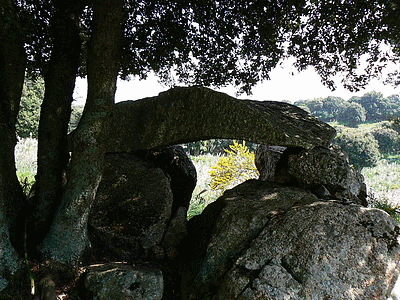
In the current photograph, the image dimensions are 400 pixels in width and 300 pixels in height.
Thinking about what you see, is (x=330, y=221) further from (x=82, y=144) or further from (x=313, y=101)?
(x=313, y=101)

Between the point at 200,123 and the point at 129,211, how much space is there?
1.41 meters

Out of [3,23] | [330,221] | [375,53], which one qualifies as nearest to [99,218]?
[3,23]

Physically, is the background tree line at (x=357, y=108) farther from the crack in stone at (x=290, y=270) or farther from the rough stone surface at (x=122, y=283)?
the rough stone surface at (x=122, y=283)

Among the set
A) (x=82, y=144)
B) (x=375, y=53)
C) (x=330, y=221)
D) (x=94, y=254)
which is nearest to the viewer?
(x=330, y=221)

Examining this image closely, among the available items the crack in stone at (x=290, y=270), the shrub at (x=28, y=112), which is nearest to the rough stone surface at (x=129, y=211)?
the crack in stone at (x=290, y=270)

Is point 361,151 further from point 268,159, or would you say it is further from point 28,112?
point 28,112

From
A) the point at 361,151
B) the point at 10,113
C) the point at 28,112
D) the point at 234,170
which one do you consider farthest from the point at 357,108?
the point at 10,113

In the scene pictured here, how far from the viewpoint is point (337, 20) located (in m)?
3.87

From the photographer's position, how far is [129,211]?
336 cm

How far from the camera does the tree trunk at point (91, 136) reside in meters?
2.84

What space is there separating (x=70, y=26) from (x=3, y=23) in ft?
2.33

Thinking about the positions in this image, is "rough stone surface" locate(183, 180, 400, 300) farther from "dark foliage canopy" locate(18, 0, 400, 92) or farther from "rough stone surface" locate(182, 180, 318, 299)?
"dark foliage canopy" locate(18, 0, 400, 92)

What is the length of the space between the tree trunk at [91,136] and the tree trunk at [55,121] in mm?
286

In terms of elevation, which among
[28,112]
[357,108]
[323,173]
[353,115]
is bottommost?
[323,173]
